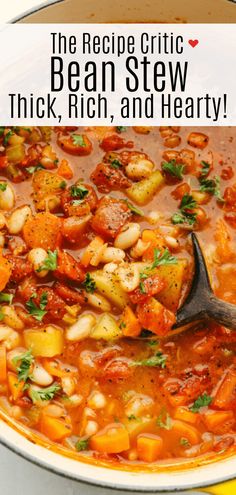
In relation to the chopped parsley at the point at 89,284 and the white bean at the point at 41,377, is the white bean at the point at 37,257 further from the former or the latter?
the white bean at the point at 41,377

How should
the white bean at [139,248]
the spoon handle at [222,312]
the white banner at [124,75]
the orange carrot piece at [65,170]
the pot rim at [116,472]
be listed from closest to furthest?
the pot rim at [116,472] < the spoon handle at [222,312] < the white bean at [139,248] < the orange carrot piece at [65,170] < the white banner at [124,75]

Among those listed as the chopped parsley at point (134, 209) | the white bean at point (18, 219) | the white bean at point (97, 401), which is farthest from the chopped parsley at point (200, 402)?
the white bean at point (18, 219)

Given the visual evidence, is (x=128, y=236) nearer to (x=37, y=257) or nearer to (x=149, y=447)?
(x=37, y=257)

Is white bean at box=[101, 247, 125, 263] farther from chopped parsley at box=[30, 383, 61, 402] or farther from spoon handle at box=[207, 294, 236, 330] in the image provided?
chopped parsley at box=[30, 383, 61, 402]

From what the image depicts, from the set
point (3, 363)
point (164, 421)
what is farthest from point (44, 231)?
point (164, 421)

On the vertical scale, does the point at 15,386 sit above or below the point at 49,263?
below

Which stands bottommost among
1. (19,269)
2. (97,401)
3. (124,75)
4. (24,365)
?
(97,401)

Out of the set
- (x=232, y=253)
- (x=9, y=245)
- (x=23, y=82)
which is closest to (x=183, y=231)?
(x=232, y=253)

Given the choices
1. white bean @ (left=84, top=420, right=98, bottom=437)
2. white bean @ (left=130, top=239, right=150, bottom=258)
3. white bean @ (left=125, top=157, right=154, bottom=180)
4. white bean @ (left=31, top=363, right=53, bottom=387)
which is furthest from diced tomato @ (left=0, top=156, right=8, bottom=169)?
white bean @ (left=84, top=420, right=98, bottom=437)
